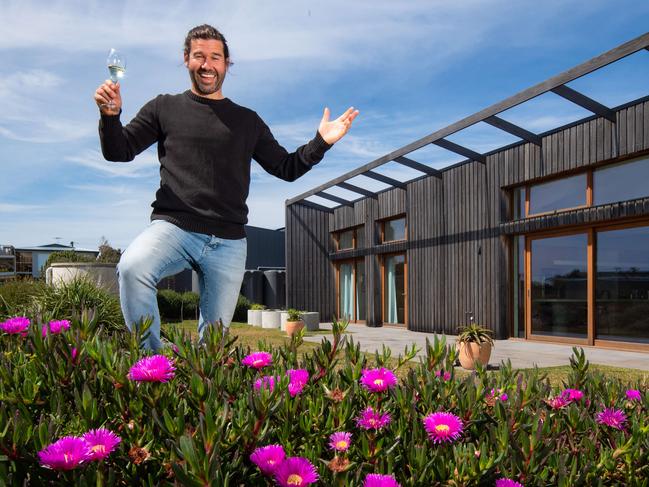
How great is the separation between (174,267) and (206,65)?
937 millimetres

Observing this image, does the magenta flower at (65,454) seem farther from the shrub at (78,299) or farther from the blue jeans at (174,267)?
the shrub at (78,299)

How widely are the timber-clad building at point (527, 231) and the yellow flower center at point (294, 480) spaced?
20.0 feet

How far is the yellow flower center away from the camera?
0.86 meters

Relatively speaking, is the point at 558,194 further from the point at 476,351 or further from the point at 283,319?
the point at 283,319

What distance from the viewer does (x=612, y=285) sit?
388 inches

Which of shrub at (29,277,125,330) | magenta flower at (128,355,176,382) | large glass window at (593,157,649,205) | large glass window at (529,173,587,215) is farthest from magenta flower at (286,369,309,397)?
large glass window at (529,173,587,215)

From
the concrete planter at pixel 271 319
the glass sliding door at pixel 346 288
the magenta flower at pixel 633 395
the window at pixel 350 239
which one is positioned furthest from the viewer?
the glass sliding door at pixel 346 288

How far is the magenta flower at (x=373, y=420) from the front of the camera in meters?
1.12

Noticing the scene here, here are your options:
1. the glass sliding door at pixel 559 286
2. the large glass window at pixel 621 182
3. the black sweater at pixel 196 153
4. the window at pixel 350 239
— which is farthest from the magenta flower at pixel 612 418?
the window at pixel 350 239

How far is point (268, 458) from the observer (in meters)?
0.92

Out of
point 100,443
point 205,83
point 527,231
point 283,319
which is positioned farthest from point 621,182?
point 100,443

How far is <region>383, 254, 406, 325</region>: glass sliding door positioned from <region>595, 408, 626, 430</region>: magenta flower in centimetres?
1403

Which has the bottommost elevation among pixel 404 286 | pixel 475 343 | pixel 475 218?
pixel 475 343

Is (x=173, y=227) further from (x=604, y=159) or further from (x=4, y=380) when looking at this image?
(x=604, y=159)
